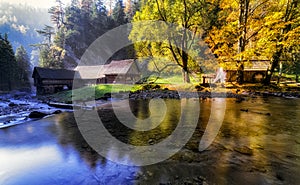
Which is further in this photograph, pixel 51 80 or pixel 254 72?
pixel 51 80

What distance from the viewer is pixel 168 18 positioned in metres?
28.5

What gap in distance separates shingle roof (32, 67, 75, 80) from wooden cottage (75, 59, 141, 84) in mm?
2324

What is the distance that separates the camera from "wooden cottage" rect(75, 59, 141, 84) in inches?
1673

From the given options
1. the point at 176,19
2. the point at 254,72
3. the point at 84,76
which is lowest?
the point at 254,72

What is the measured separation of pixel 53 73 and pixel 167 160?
42427mm

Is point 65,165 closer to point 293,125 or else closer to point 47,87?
point 293,125

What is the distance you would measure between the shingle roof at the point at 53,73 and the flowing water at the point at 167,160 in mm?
33261

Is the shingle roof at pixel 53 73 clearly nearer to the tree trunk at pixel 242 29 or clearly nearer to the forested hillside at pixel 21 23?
the tree trunk at pixel 242 29

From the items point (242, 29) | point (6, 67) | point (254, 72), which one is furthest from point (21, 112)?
point (6, 67)

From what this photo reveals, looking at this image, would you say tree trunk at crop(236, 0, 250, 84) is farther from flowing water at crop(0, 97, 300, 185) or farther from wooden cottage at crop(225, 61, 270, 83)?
flowing water at crop(0, 97, 300, 185)

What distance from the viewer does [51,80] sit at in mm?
41656

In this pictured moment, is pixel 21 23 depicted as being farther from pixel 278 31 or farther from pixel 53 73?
pixel 278 31

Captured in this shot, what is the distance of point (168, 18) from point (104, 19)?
43263mm

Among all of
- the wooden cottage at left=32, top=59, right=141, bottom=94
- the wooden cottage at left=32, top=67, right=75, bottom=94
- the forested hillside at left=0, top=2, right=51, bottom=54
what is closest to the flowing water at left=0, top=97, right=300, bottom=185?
the wooden cottage at left=32, top=59, right=141, bottom=94
